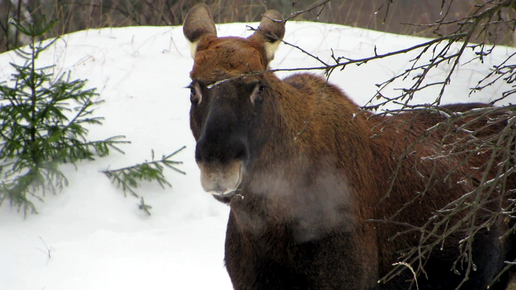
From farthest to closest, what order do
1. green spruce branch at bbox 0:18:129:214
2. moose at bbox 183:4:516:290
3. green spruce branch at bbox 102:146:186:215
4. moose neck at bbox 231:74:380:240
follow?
green spruce branch at bbox 102:146:186:215
green spruce branch at bbox 0:18:129:214
moose neck at bbox 231:74:380:240
moose at bbox 183:4:516:290

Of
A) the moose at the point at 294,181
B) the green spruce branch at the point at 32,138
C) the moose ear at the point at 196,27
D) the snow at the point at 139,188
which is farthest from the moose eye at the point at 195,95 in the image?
the green spruce branch at the point at 32,138

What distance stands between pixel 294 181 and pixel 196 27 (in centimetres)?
128

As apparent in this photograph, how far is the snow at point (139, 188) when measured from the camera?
5.75 m

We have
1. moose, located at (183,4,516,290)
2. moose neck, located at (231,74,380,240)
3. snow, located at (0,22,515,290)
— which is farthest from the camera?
snow, located at (0,22,515,290)

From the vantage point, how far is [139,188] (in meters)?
7.11

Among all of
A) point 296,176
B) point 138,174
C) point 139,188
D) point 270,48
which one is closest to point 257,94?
point 270,48

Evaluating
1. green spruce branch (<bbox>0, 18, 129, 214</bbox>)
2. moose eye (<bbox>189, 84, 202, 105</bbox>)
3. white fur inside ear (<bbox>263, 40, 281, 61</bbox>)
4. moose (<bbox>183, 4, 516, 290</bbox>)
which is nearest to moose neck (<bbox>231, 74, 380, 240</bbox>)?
moose (<bbox>183, 4, 516, 290</bbox>)

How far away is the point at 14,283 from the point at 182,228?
6.29 ft

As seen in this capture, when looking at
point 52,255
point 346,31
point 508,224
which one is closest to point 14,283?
point 52,255

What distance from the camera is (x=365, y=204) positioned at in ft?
12.5

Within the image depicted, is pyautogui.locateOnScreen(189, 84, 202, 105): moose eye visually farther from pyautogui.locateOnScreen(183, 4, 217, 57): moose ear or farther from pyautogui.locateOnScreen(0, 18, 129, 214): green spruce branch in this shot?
pyautogui.locateOnScreen(0, 18, 129, 214): green spruce branch

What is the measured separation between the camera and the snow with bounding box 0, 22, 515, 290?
18.9 feet

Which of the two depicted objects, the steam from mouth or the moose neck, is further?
the moose neck

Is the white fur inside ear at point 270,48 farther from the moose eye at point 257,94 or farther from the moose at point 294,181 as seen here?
the moose eye at point 257,94
